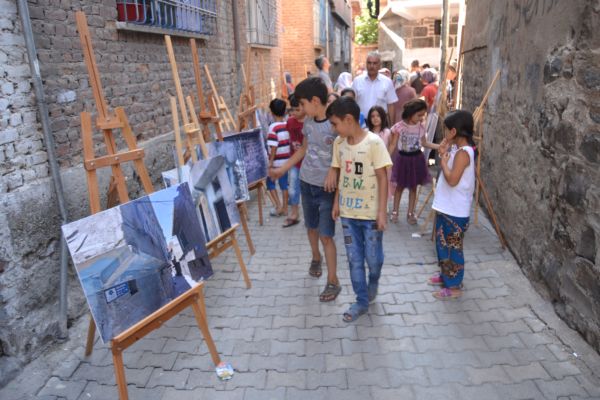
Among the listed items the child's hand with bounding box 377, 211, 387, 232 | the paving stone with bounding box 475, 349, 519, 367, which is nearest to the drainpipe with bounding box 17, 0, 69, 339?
the child's hand with bounding box 377, 211, 387, 232

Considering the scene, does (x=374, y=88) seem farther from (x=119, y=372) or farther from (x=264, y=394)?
(x=119, y=372)

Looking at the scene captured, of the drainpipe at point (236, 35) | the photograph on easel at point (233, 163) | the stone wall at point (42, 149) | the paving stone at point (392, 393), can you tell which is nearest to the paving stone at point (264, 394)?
the paving stone at point (392, 393)

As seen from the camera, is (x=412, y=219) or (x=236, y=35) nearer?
(x=412, y=219)

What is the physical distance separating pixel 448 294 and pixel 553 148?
55.8 inches

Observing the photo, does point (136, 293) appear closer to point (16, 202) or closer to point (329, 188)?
point (16, 202)

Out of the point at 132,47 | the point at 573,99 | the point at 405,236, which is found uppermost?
the point at 132,47

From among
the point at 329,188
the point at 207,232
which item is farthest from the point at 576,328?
the point at 207,232

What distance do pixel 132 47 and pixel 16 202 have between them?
233 cm

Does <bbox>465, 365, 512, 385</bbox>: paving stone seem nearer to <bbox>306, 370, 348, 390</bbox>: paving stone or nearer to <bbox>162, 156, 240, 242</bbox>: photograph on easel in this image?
<bbox>306, 370, 348, 390</bbox>: paving stone

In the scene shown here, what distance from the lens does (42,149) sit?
3328 millimetres

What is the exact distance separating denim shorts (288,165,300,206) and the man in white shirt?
5.30 feet

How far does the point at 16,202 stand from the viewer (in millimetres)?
3033

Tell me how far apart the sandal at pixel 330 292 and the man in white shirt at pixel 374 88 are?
3330 mm

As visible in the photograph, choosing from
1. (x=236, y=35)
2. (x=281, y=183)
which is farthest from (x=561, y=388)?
(x=236, y=35)
